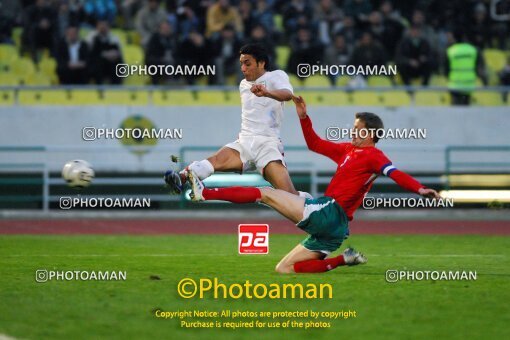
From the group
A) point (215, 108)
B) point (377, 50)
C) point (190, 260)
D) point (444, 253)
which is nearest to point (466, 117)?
point (377, 50)

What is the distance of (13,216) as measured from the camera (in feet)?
60.2

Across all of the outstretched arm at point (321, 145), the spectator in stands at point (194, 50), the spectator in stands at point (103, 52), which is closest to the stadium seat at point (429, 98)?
the spectator in stands at point (194, 50)

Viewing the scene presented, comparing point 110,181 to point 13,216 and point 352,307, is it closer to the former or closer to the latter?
point 13,216

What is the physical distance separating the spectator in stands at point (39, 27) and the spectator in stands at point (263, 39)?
303 centimetres

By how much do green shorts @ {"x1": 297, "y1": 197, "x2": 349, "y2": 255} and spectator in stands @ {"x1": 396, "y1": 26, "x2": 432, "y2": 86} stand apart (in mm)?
9650

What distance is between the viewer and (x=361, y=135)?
32.4ft

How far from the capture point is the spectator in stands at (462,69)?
19453 mm

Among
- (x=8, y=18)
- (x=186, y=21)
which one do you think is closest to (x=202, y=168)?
(x=186, y=21)

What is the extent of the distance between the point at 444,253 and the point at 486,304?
4352 mm

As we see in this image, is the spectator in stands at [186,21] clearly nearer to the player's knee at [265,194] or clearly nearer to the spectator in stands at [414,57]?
the spectator in stands at [414,57]

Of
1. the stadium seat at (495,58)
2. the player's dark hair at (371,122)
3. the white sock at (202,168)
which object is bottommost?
the white sock at (202,168)

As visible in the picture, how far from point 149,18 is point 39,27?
173 cm

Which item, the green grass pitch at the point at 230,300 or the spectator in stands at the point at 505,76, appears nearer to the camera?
the green grass pitch at the point at 230,300

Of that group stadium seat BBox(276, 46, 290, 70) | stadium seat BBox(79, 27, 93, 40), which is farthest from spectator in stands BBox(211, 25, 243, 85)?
stadium seat BBox(79, 27, 93, 40)
